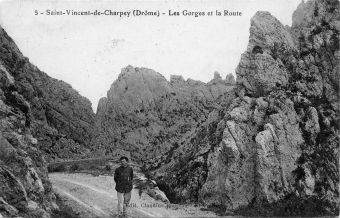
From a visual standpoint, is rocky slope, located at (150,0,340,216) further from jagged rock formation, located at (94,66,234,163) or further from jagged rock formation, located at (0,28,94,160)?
jagged rock formation, located at (94,66,234,163)

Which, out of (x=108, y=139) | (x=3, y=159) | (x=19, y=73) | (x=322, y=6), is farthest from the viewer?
(x=108, y=139)

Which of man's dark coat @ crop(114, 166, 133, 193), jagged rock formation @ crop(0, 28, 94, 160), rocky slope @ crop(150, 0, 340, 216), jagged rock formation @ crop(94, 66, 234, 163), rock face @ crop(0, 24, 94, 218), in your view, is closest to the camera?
rock face @ crop(0, 24, 94, 218)

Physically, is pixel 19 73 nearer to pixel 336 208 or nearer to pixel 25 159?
pixel 25 159

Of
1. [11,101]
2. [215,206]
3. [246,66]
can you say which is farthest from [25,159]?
[246,66]

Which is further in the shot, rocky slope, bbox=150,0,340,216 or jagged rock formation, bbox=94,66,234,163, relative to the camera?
jagged rock formation, bbox=94,66,234,163

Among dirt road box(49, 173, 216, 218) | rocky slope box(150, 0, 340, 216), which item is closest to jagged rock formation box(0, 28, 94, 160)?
dirt road box(49, 173, 216, 218)

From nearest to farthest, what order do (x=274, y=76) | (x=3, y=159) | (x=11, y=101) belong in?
(x=3, y=159) < (x=11, y=101) < (x=274, y=76)
